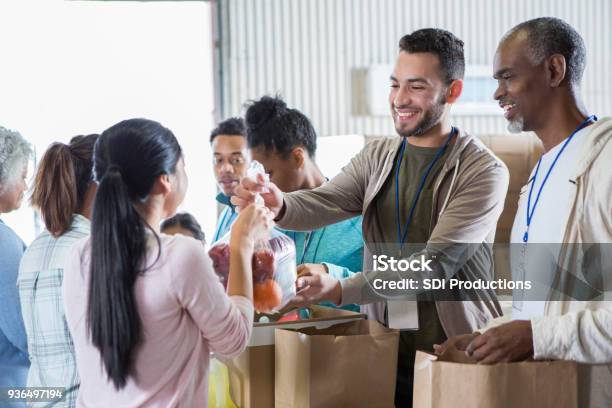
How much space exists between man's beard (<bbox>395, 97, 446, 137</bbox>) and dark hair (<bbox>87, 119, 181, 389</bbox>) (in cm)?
69

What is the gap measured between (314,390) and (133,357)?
15.2 inches

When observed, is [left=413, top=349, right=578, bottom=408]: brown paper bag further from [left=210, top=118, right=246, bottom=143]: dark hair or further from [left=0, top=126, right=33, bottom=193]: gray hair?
[left=210, top=118, right=246, bottom=143]: dark hair

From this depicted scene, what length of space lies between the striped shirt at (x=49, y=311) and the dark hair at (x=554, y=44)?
1.07 meters

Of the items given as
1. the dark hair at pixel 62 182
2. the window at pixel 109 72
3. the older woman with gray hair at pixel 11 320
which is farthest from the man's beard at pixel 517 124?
the window at pixel 109 72

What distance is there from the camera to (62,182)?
1.74m

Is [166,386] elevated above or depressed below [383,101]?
below

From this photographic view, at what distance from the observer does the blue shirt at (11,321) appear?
1814 mm

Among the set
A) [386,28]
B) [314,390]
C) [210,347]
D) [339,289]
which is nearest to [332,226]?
[339,289]

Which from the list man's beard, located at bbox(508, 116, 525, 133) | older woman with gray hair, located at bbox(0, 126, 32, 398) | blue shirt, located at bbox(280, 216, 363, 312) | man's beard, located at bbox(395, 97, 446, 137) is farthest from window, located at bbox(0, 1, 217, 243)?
man's beard, located at bbox(508, 116, 525, 133)

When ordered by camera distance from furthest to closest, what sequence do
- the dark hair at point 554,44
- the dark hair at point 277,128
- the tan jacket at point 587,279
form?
the dark hair at point 277,128 < the dark hair at point 554,44 < the tan jacket at point 587,279

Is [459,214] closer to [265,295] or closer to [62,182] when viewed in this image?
[265,295]

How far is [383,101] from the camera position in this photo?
4105mm

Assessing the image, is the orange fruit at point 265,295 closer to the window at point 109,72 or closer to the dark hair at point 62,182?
the dark hair at point 62,182

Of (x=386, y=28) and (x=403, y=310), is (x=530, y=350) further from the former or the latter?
(x=386, y=28)
